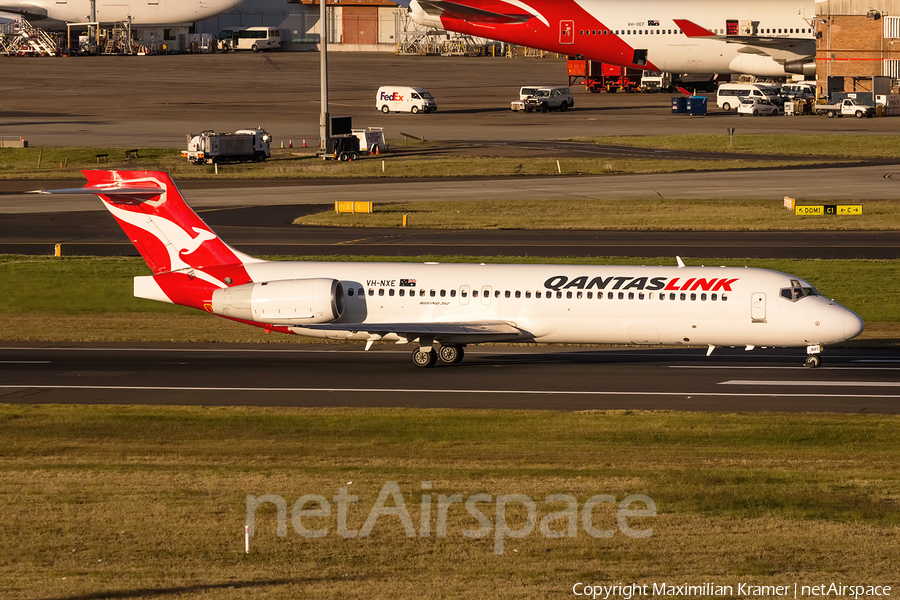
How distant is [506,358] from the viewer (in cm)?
4000

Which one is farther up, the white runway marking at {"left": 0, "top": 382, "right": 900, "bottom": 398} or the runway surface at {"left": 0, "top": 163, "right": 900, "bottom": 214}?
the runway surface at {"left": 0, "top": 163, "right": 900, "bottom": 214}

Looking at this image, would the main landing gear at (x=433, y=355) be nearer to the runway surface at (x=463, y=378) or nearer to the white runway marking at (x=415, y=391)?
the runway surface at (x=463, y=378)

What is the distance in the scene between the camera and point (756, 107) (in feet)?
376

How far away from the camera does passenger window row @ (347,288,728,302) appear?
35.8 meters

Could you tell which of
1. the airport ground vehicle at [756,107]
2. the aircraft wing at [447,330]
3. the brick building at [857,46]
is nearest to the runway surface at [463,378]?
the aircraft wing at [447,330]

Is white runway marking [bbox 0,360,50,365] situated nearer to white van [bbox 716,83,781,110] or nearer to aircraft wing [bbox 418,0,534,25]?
white van [bbox 716,83,781,110]

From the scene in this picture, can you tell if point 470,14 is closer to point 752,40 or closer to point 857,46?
point 752,40

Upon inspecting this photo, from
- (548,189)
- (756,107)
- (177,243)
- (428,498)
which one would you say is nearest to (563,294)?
(177,243)

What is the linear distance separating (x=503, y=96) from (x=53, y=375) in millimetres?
→ 106584

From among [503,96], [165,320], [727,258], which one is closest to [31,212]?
[165,320]

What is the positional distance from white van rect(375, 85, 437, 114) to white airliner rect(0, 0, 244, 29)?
86642 mm

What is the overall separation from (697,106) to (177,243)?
85.8 meters

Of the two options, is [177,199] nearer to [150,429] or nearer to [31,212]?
[150,429]
